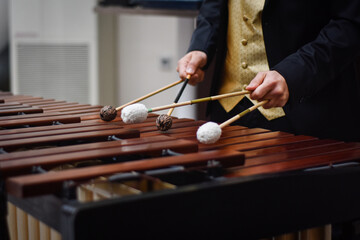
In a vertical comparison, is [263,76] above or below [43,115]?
above

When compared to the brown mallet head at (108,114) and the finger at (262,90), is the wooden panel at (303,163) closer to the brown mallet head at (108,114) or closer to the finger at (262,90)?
the finger at (262,90)

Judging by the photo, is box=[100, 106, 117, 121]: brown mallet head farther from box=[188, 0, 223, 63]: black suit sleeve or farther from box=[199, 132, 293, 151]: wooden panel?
box=[188, 0, 223, 63]: black suit sleeve

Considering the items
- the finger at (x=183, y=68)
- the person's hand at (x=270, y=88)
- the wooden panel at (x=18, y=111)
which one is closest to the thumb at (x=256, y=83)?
the person's hand at (x=270, y=88)

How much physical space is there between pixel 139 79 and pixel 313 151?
4.34 m

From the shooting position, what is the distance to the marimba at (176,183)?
98 centimetres

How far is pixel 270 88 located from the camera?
4.79 feet

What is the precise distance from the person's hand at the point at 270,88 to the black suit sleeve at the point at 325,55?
0.03m

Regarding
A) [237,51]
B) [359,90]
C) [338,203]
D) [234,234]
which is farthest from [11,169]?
[359,90]

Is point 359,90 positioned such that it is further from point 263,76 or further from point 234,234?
point 234,234

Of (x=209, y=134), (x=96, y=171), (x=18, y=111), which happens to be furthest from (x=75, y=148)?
(x=18, y=111)

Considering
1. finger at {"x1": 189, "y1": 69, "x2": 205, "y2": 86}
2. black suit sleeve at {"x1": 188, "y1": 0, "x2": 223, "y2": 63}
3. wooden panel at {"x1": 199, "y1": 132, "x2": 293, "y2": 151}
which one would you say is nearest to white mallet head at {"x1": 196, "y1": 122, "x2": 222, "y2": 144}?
wooden panel at {"x1": 199, "y1": 132, "x2": 293, "y2": 151}

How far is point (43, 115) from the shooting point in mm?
1734

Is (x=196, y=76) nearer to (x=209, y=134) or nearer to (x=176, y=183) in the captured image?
(x=209, y=134)

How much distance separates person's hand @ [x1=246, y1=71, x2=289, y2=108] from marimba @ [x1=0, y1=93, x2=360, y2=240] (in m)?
0.10
